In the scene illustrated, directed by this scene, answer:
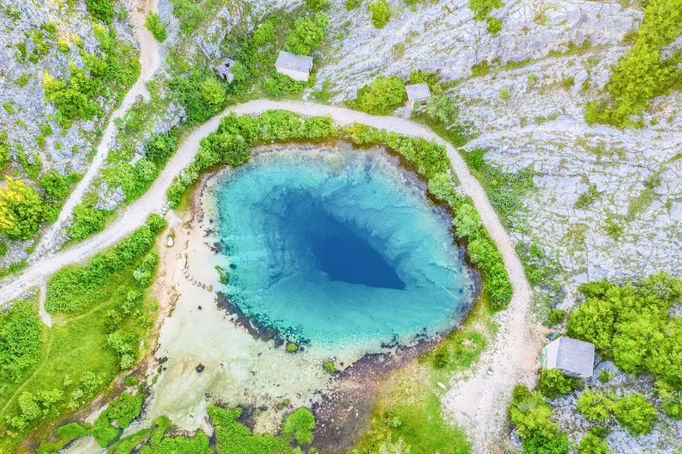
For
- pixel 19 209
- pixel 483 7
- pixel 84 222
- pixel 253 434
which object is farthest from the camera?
pixel 483 7

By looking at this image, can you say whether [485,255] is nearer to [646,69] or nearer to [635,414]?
[635,414]

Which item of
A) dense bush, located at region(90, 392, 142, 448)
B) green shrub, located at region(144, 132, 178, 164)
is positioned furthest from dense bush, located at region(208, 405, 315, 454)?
green shrub, located at region(144, 132, 178, 164)

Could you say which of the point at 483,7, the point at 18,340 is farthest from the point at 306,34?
the point at 18,340

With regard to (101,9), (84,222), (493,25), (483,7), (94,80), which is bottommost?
(84,222)

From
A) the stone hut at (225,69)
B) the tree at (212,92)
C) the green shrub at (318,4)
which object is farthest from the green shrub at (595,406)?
the stone hut at (225,69)

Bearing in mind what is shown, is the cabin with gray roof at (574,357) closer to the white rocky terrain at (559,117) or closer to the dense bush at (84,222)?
the white rocky terrain at (559,117)

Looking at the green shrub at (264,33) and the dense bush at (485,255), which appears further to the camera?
the green shrub at (264,33)

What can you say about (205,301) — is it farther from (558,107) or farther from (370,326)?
(558,107)
